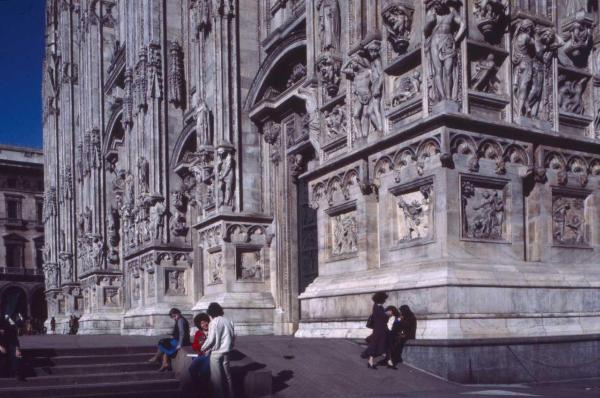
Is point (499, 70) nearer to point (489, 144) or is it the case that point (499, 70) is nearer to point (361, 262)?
point (489, 144)

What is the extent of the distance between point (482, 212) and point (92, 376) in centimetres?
711

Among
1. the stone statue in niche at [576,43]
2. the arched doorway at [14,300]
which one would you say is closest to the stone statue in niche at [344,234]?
the stone statue in niche at [576,43]

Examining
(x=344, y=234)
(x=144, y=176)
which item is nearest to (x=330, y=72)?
(x=344, y=234)

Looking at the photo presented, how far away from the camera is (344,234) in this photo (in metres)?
15.7

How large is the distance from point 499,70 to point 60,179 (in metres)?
37.0

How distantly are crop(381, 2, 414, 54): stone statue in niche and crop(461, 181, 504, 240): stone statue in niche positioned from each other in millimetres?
2982

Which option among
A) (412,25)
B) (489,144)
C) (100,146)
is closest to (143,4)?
(100,146)

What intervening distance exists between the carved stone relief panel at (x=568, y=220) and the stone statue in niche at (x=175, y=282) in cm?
1507

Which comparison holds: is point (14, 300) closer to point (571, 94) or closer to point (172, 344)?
point (172, 344)

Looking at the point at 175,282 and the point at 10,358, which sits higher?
the point at 175,282

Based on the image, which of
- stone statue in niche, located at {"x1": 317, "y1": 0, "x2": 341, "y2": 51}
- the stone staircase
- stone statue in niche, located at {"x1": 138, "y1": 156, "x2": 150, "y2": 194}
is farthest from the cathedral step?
stone statue in niche, located at {"x1": 138, "y1": 156, "x2": 150, "y2": 194}

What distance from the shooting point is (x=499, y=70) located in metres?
13.8

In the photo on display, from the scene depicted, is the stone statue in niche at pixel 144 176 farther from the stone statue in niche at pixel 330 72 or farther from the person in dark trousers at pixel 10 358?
the person in dark trousers at pixel 10 358

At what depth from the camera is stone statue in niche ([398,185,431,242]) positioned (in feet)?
43.2
